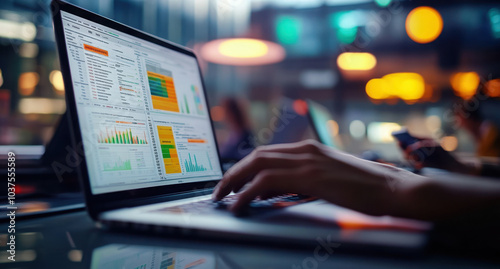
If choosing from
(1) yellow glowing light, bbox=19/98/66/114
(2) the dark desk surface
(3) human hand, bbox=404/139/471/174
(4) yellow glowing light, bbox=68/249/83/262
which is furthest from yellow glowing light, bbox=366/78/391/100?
(4) yellow glowing light, bbox=68/249/83/262

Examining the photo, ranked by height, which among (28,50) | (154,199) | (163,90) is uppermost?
(28,50)

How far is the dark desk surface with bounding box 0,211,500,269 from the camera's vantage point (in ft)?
1.18

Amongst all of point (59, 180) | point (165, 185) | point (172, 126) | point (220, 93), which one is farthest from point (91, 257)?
point (220, 93)

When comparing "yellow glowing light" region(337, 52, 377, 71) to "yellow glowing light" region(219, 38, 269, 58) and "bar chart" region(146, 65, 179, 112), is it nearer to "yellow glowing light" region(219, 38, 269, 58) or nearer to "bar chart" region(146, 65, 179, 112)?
"yellow glowing light" region(219, 38, 269, 58)

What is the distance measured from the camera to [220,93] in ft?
32.3

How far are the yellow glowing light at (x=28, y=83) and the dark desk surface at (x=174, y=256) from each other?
6.29 metres

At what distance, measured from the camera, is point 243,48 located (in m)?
4.18

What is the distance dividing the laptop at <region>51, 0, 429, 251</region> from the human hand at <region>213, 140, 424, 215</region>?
3cm

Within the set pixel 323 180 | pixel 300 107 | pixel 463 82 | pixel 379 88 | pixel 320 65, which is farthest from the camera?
pixel 320 65

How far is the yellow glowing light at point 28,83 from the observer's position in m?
5.71

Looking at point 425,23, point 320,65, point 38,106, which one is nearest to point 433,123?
point 320,65

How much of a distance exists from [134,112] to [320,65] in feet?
32.3

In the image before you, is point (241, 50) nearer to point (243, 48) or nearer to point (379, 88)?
point (243, 48)

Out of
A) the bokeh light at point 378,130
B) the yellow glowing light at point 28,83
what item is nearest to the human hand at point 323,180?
the yellow glowing light at point 28,83
